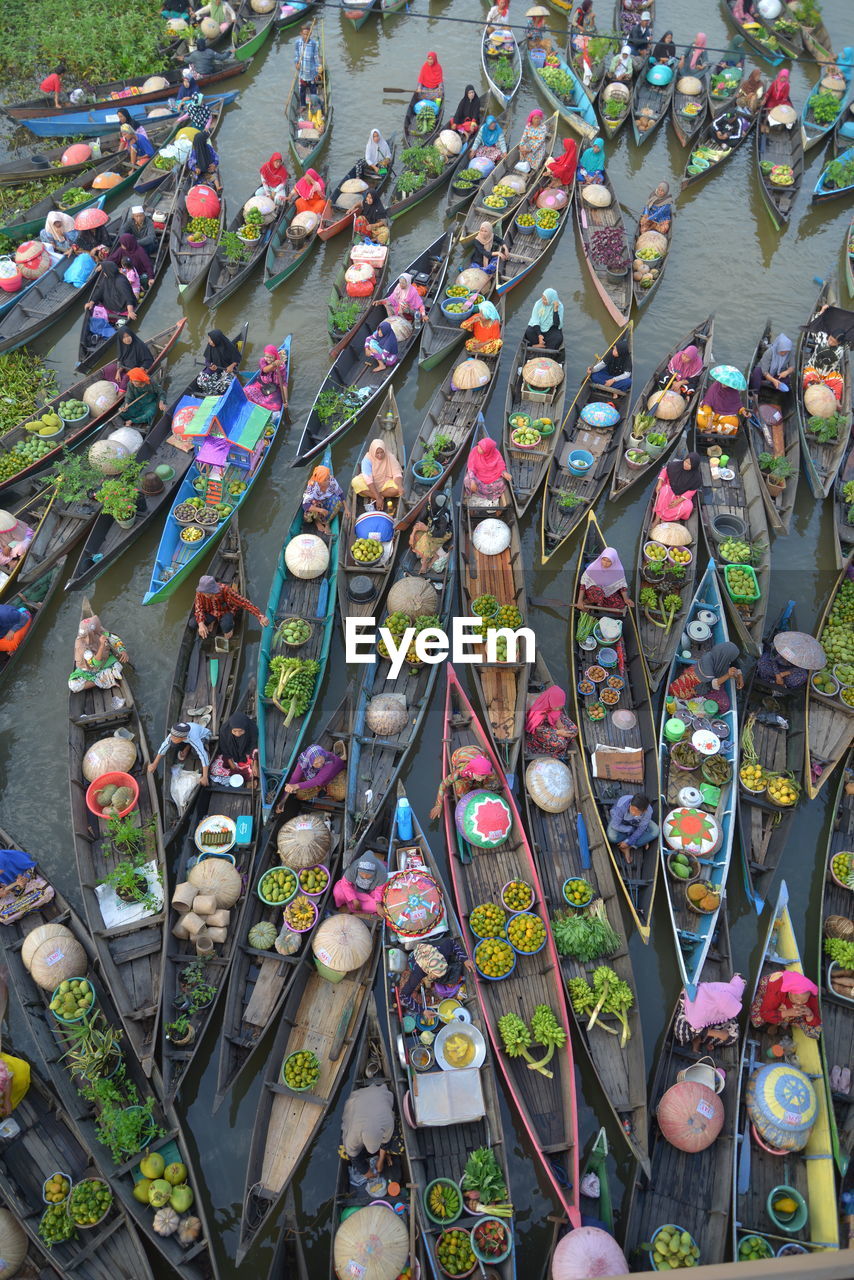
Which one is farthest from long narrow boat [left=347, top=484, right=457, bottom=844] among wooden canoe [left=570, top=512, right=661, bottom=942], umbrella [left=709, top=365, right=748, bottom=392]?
umbrella [left=709, top=365, right=748, bottom=392]

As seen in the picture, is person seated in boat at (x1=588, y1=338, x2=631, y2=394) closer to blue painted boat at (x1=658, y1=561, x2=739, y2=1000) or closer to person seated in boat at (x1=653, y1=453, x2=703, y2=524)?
person seated in boat at (x1=653, y1=453, x2=703, y2=524)

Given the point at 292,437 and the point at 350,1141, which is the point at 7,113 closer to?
the point at 292,437

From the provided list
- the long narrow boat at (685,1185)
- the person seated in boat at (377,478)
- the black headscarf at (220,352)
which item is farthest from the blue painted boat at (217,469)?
the long narrow boat at (685,1185)

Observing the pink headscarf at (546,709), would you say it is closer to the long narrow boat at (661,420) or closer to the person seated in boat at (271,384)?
the long narrow boat at (661,420)

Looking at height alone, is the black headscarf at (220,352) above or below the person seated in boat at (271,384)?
above

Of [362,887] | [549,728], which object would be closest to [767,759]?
[549,728]

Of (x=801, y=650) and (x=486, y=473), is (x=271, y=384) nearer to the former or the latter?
(x=486, y=473)
